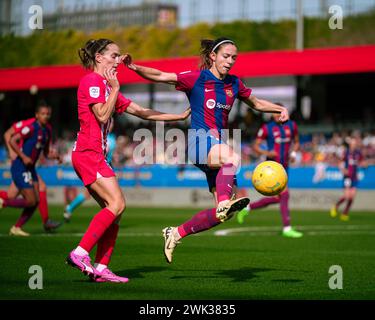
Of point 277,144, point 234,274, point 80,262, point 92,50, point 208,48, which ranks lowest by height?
point 234,274

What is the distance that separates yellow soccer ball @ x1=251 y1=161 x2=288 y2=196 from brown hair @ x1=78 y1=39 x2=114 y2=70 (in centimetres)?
230

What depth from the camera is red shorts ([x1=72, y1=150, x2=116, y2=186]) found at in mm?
8836

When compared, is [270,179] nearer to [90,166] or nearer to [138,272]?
[138,272]

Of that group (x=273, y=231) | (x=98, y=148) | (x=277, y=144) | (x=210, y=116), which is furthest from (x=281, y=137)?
(x=98, y=148)

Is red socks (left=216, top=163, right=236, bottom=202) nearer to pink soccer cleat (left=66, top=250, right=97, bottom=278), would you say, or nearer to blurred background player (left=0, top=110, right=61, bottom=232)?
pink soccer cleat (left=66, top=250, right=97, bottom=278)

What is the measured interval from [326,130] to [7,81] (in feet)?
49.0

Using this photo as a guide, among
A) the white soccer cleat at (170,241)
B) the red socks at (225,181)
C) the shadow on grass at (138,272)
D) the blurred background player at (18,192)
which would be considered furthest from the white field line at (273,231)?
the red socks at (225,181)

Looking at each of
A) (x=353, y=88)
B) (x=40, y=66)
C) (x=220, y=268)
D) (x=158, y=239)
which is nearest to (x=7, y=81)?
(x=40, y=66)

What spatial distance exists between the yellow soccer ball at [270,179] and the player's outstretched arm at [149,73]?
1.46 m

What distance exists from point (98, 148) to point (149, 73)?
1.05 meters

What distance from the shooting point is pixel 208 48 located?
993 centimetres

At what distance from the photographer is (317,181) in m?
28.4

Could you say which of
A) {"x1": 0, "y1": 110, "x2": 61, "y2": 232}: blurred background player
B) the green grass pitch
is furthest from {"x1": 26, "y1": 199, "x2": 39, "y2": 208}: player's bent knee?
the green grass pitch
